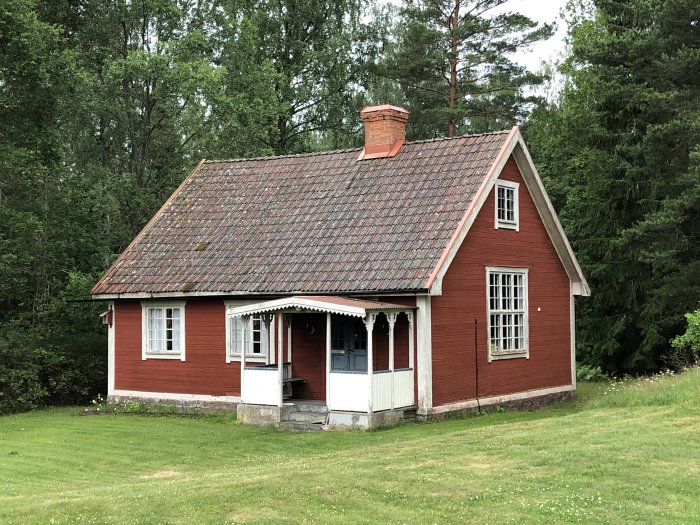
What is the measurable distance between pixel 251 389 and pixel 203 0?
69.7ft

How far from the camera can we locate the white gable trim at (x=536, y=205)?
19078 mm

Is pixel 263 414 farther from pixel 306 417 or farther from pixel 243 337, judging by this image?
pixel 243 337

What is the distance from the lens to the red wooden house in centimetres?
1920

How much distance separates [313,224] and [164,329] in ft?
15.7

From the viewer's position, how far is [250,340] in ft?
71.0

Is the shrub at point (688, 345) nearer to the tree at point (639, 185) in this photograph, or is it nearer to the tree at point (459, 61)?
the tree at point (639, 185)

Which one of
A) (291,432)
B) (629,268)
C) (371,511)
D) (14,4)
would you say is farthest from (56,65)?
(371,511)

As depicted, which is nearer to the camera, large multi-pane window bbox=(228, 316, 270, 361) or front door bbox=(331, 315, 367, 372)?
front door bbox=(331, 315, 367, 372)

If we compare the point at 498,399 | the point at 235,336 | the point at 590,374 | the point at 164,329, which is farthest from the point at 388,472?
the point at 590,374

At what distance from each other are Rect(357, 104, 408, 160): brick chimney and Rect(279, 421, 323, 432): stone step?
7.73 m

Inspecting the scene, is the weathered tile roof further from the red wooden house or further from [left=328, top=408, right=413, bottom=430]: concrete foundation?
[left=328, top=408, right=413, bottom=430]: concrete foundation

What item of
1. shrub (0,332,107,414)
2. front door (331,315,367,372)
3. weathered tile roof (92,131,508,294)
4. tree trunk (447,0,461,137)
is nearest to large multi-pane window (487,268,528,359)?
weathered tile roof (92,131,508,294)

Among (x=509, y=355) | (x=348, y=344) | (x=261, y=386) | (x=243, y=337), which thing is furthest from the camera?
(x=509, y=355)

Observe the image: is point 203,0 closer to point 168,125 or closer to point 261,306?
point 168,125
